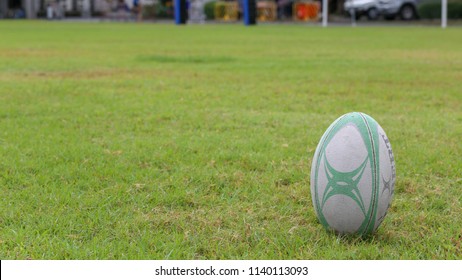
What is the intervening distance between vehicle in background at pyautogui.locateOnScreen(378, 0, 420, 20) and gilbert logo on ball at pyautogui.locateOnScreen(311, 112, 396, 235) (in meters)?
42.1

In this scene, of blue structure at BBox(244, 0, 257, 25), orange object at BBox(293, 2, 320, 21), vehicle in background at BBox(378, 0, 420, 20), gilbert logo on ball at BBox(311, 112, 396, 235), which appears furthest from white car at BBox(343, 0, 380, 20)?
gilbert logo on ball at BBox(311, 112, 396, 235)

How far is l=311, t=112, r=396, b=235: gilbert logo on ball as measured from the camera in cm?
385

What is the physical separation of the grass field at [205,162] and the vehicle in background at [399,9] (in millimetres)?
32091

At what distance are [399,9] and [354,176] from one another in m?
43.1

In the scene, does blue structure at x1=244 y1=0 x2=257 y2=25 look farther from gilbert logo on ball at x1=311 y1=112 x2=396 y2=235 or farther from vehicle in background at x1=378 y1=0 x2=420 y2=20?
gilbert logo on ball at x1=311 y1=112 x2=396 y2=235

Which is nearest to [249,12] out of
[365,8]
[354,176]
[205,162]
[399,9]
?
[365,8]

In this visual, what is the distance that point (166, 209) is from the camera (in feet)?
15.3

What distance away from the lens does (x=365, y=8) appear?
45.2 m

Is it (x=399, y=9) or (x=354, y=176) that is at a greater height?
(x=399, y=9)

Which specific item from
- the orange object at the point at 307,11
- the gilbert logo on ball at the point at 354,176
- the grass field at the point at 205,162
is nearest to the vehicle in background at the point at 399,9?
the orange object at the point at 307,11

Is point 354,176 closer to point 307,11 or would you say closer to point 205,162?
point 205,162

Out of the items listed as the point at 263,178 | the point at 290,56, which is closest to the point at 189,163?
the point at 263,178

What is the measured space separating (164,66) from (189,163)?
359 inches

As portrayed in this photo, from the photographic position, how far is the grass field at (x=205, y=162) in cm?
401
